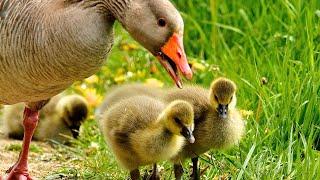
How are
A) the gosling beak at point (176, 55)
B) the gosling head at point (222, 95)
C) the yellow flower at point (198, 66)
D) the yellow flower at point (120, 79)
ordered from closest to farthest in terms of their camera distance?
1. the gosling beak at point (176, 55)
2. the gosling head at point (222, 95)
3. the yellow flower at point (198, 66)
4. the yellow flower at point (120, 79)

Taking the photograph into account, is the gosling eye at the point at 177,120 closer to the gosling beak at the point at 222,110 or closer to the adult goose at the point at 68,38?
the gosling beak at the point at 222,110

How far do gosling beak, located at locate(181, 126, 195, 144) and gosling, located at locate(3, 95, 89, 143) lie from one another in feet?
7.61

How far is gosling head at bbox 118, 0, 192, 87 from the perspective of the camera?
5207mm

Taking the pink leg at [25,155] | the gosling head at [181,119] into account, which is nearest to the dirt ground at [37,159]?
the pink leg at [25,155]

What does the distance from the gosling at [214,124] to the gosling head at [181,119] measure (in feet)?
0.87

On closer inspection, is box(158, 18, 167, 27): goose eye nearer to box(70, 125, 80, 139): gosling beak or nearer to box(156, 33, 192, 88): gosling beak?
box(156, 33, 192, 88): gosling beak

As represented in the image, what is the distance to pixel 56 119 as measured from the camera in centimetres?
826

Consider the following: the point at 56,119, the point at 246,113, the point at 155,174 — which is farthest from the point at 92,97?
the point at 155,174

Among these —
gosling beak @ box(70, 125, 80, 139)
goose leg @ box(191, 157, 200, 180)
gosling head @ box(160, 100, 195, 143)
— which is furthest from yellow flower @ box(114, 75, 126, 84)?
gosling head @ box(160, 100, 195, 143)

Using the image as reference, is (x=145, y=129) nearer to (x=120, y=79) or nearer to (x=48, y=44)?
(x=48, y=44)

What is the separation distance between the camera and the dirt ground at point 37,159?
7.12 meters

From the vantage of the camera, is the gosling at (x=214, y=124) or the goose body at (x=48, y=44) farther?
the gosling at (x=214, y=124)

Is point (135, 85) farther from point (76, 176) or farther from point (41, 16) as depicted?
point (41, 16)

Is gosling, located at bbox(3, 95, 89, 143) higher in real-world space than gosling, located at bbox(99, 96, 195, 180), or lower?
higher
